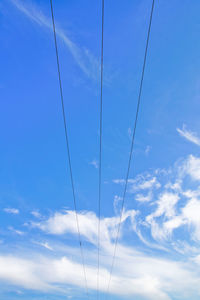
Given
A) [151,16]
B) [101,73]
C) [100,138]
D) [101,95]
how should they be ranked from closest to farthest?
[151,16], [101,73], [101,95], [100,138]

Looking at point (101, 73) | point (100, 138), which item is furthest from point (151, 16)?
point (100, 138)

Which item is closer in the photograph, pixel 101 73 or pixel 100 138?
pixel 101 73

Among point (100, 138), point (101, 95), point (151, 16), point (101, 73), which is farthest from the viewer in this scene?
point (100, 138)

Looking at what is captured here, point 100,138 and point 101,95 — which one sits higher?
point 101,95

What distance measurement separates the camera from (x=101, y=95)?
15.7 m

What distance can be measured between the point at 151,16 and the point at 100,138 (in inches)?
346

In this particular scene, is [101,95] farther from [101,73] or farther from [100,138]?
[100,138]

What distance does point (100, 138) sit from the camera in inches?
683

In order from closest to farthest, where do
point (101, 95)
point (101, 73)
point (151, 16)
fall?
point (151, 16) < point (101, 73) < point (101, 95)

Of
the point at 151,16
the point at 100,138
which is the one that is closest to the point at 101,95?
the point at 100,138

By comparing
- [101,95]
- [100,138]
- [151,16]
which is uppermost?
[151,16]

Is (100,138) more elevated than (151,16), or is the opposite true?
(151,16)

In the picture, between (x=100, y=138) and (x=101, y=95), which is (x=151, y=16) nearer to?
(x=101, y=95)

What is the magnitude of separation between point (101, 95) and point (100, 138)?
3.43m
